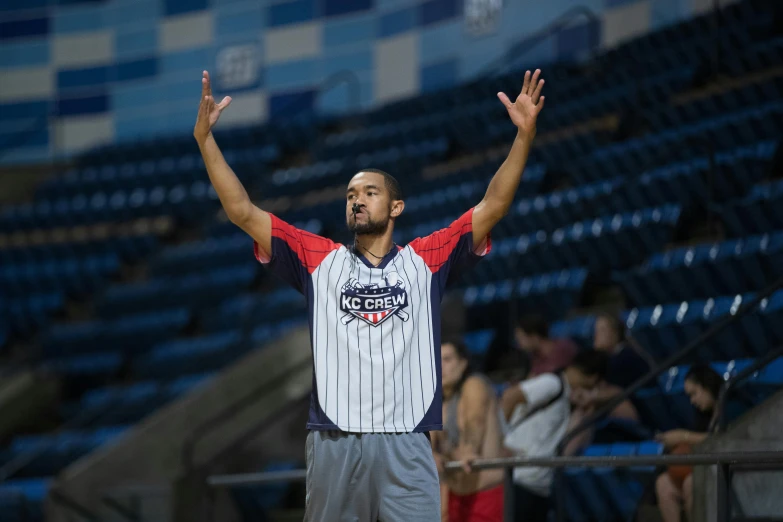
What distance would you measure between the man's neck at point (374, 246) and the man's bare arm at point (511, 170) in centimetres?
26

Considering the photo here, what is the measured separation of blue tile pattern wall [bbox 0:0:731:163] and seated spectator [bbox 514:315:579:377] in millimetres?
8809

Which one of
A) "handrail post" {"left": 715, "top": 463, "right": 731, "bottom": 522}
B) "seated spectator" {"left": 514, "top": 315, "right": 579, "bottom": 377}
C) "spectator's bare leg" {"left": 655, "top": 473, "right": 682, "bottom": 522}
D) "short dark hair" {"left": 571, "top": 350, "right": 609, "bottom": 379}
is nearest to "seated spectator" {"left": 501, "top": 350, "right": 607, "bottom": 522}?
"short dark hair" {"left": 571, "top": 350, "right": 609, "bottom": 379}

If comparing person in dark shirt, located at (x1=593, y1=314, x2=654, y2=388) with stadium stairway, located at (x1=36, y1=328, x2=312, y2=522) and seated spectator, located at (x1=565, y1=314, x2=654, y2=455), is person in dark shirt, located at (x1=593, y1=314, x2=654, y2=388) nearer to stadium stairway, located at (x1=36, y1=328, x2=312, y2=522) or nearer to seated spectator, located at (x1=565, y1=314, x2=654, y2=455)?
seated spectator, located at (x1=565, y1=314, x2=654, y2=455)

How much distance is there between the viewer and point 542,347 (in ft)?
19.8

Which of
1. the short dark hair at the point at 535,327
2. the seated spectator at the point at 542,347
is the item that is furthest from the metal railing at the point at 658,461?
the short dark hair at the point at 535,327

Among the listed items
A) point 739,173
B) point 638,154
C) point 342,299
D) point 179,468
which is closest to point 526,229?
point 638,154

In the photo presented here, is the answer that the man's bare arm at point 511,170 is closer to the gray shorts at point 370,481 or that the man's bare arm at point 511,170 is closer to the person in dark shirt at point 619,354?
the gray shorts at point 370,481

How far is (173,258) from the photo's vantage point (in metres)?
13.0

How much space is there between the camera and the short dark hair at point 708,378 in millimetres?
4922

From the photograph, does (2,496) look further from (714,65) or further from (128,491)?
(714,65)

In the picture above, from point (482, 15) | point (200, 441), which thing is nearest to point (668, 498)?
point (200, 441)

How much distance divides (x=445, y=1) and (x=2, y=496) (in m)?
8.82

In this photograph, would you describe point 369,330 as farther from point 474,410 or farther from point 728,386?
point 728,386

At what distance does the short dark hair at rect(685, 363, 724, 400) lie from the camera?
16.1ft
